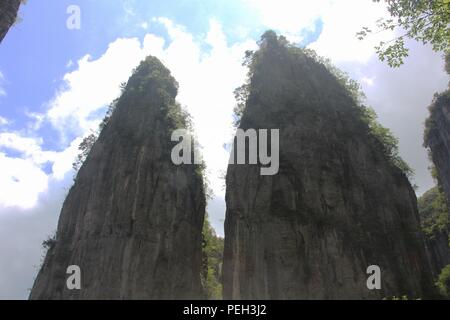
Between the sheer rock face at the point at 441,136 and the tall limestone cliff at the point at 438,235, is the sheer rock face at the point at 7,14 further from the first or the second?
the tall limestone cliff at the point at 438,235

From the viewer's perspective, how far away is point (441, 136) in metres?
57.5

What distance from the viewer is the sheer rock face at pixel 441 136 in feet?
182

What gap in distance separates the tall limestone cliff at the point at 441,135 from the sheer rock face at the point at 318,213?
2342 cm

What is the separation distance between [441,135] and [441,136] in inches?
6.4

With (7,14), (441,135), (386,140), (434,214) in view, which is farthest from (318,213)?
(434,214)

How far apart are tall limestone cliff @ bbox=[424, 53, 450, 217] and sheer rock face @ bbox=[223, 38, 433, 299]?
76.8 ft

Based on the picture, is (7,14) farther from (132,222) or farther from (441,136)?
(441,136)

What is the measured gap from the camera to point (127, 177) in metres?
37.5

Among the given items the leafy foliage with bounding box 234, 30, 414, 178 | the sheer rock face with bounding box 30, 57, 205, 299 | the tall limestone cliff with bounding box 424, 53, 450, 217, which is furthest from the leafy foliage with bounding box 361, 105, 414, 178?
the tall limestone cliff with bounding box 424, 53, 450, 217

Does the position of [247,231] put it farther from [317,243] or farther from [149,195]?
[149,195]

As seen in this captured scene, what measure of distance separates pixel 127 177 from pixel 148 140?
4159 mm

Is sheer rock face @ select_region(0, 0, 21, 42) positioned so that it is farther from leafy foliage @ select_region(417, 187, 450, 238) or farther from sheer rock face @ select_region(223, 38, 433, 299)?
leafy foliage @ select_region(417, 187, 450, 238)

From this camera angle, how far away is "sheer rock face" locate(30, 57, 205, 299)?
3209 centimetres
